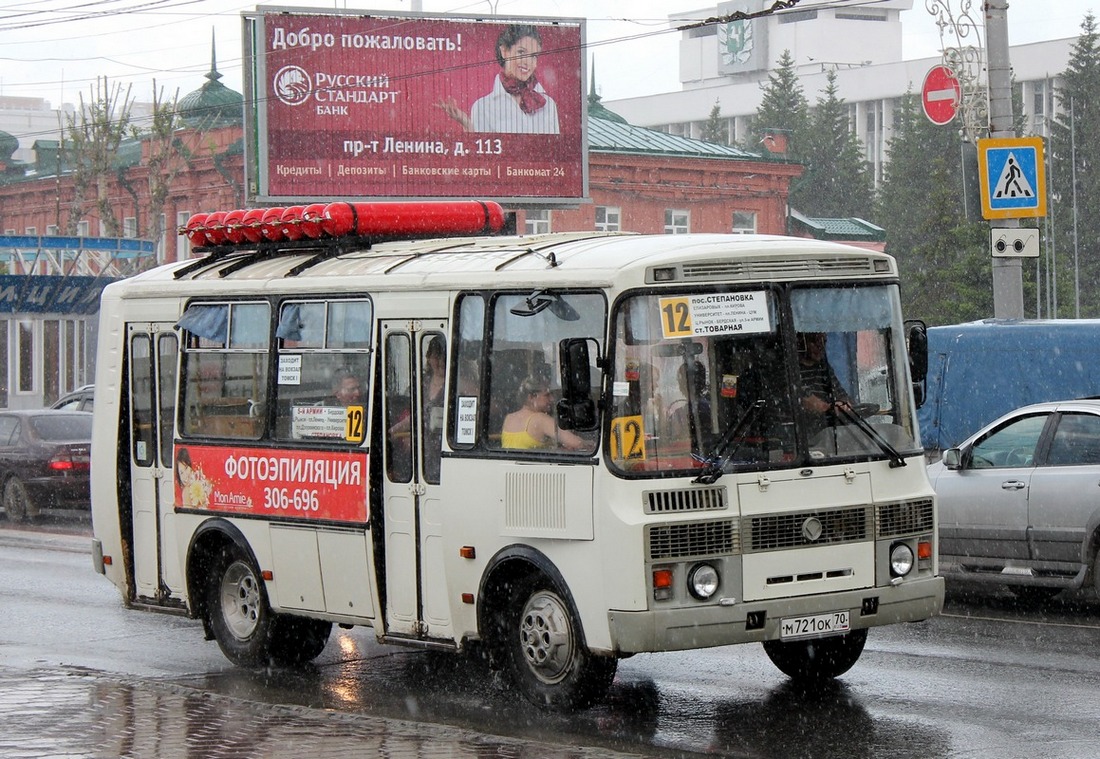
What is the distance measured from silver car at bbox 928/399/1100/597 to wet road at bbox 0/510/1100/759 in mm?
438

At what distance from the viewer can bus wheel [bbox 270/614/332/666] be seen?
37.2 feet

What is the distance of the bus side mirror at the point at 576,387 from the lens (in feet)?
28.2

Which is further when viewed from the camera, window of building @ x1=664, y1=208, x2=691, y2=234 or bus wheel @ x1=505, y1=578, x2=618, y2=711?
window of building @ x1=664, y1=208, x2=691, y2=234

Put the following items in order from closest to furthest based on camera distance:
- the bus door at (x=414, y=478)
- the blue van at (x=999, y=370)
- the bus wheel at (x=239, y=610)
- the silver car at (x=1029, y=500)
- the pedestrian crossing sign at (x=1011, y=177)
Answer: the bus door at (x=414, y=478), the bus wheel at (x=239, y=610), the silver car at (x=1029, y=500), the pedestrian crossing sign at (x=1011, y=177), the blue van at (x=999, y=370)

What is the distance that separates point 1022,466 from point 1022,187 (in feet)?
14.8

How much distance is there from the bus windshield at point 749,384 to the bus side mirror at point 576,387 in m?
0.13

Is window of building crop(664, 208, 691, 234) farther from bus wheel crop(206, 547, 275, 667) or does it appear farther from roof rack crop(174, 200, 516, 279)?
bus wheel crop(206, 547, 275, 667)

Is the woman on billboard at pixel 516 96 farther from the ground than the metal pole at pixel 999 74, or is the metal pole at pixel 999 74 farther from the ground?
the woman on billboard at pixel 516 96

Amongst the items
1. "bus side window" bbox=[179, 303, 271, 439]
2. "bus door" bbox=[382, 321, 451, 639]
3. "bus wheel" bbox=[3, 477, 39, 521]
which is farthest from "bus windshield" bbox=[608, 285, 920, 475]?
"bus wheel" bbox=[3, 477, 39, 521]

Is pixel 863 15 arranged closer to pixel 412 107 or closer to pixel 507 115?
pixel 507 115

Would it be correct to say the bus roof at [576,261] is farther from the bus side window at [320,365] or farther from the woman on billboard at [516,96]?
the woman on billboard at [516,96]

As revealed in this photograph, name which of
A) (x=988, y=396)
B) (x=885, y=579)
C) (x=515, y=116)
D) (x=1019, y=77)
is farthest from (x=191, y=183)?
(x=1019, y=77)

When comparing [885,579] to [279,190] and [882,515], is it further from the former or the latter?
[279,190]

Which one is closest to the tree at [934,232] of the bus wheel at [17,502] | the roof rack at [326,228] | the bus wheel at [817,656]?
the bus wheel at [17,502]
